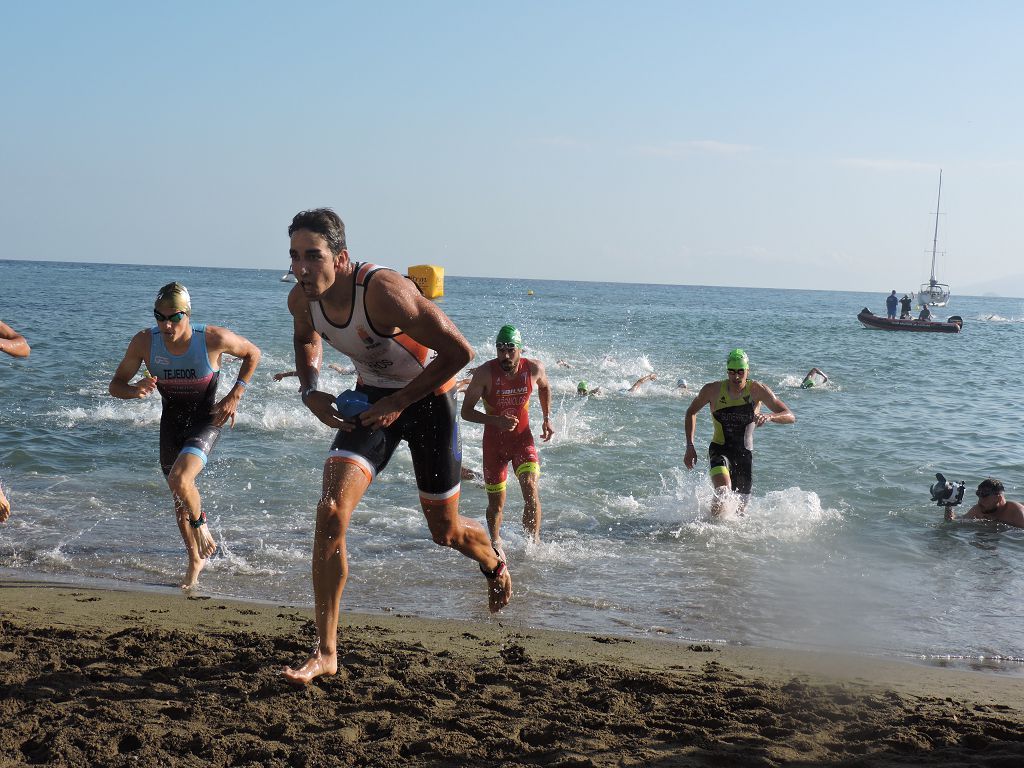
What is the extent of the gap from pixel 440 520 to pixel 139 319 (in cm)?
3465

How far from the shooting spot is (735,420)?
8.95 meters

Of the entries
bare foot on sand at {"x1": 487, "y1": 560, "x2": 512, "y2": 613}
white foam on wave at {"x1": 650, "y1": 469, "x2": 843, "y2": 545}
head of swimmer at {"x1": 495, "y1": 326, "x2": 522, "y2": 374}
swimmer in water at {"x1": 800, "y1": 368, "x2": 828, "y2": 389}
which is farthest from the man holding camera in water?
swimmer in water at {"x1": 800, "y1": 368, "x2": 828, "y2": 389}

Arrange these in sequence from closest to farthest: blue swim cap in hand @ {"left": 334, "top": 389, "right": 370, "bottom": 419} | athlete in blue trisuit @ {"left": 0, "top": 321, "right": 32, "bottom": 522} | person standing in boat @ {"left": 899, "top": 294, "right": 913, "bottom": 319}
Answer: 1. blue swim cap in hand @ {"left": 334, "top": 389, "right": 370, "bottom": 419}
2. athlete in blue trisuit @ {"left": 0, "top": 321, "right": 32, "bottom": 522}
3. person standing in boat @ {"left": 899, "top": 294, "right": 913, "bottom": 319}

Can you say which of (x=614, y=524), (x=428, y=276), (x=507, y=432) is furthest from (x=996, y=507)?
(x=428, y=276)

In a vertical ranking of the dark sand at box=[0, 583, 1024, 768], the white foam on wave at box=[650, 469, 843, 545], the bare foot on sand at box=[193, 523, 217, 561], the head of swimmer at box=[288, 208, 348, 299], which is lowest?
the white foam on wave at box=[650, 469, 843, 545]

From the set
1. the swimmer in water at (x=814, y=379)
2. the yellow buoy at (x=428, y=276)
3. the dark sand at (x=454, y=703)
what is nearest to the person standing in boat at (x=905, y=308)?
the swimmer in water at (x=814, y=379)

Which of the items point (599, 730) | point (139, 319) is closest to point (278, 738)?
point (599, 730)

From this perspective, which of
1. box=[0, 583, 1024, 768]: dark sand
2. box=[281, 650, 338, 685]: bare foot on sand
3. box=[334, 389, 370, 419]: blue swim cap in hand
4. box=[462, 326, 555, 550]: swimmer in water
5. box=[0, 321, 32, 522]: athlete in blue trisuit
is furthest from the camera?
box=[462, 326, 555, 550]: swimmer in water

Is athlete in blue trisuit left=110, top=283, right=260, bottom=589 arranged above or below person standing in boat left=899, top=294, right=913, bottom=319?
below

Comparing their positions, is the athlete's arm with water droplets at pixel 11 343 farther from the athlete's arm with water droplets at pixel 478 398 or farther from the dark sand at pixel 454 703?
the athlete's arm with water droplets at pixel 478 398

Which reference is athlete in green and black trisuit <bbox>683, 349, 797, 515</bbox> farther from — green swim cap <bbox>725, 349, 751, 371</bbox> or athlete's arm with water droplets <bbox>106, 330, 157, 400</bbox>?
athlete's arm with water droplets <bbox>106, 330, 157, 400</bbox>

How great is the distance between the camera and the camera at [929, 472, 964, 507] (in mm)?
9211

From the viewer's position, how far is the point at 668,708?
3.88 m

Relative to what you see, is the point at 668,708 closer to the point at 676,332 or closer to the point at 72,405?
the point at 72,405
